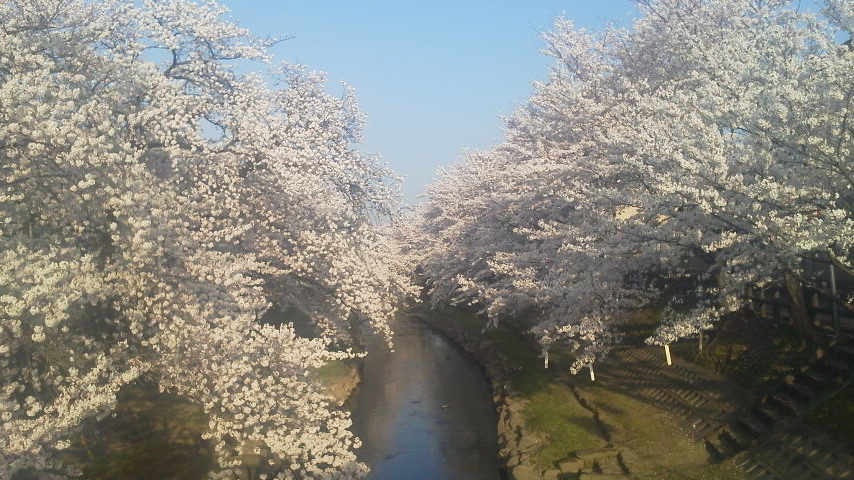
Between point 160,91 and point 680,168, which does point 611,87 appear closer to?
point 680,168

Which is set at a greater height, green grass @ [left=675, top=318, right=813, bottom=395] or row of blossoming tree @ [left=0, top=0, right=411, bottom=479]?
row of blossoming tree @ [left=0, top=0, right=411, bottom=479]

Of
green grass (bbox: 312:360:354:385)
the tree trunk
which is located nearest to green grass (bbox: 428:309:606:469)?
the tree trunk

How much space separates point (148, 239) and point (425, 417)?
1402 cm

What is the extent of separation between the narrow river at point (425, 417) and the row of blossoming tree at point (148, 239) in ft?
15.1

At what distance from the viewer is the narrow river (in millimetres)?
20812

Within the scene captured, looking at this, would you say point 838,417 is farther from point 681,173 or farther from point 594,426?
point 594,426

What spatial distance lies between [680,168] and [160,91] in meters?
13.8

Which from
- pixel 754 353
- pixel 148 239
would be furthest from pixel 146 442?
pixel 754 353

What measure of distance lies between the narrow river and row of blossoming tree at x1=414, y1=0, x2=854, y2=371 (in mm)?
4088

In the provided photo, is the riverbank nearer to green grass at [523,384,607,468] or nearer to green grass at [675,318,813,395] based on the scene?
green grass at [523,384,607,468]

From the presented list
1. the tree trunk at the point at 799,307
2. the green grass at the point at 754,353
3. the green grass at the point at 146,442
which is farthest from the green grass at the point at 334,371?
the tree trunk at the point at 799,307

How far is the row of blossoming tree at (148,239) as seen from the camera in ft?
45.6

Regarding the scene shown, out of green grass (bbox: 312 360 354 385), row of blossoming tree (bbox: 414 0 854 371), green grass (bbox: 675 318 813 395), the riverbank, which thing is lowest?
the riverbank

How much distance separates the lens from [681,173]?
15.9m
